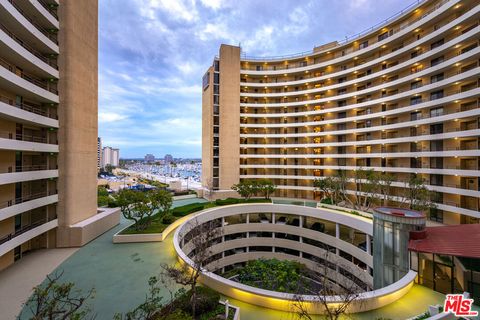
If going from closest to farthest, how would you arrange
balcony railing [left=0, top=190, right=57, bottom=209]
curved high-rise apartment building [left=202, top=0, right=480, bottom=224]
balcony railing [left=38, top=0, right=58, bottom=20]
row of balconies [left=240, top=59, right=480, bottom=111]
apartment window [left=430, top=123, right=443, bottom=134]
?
balcony railing [left=0, top=190, right=57, bottom=209] → balcony railing [left=38, top=0, right=58, bottom=20] → row of balconies [left=240, top=59, right=480, bottom=111] → curved high-rise apartment building [left=202, top=0, right=480, bottom=224] → apartment window [left=430, top=123, right=443, bottom=134]

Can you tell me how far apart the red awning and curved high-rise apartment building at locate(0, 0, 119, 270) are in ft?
93.7

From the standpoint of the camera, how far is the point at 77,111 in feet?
71.7

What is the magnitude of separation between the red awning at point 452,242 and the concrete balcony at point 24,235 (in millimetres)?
28189

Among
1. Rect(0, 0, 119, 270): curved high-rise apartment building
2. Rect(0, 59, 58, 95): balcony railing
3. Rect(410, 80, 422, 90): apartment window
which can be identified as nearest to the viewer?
Rect(0, 0, 119, 270): curved high-rise apartment building

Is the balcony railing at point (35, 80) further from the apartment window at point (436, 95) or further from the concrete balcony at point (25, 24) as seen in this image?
the apartment window at point (436, 95)

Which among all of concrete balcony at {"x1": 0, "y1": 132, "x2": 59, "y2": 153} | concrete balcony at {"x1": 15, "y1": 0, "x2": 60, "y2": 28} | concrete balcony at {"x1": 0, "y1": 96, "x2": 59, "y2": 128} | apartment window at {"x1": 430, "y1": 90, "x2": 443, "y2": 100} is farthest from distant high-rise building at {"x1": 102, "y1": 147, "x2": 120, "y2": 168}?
apartment window at {"x1": 430, "y1": 90, "x2": 443, "y2": 100}

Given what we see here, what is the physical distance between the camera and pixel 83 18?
2266cm

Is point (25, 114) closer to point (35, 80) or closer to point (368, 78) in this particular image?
point (35, 80)

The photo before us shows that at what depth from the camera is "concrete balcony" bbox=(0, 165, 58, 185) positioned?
1527cm

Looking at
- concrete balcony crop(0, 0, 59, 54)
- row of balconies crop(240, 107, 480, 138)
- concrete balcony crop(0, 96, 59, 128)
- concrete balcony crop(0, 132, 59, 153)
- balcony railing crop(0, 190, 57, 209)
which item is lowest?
balcony railing crop(0, 190, 57, 209)

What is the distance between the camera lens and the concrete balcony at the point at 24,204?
15.5 m

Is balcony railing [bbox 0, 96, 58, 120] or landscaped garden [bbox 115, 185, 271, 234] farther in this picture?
landscaped garden [bbox 115, 185, 271, 234]

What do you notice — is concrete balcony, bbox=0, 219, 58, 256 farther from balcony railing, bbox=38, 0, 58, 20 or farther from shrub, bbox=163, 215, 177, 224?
balcony railing, bbox=38, 0, 58, 20

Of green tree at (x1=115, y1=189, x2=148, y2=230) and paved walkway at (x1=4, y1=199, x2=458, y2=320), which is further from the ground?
green tree at (x1=115, y1=189, x2=148, y2=230)
